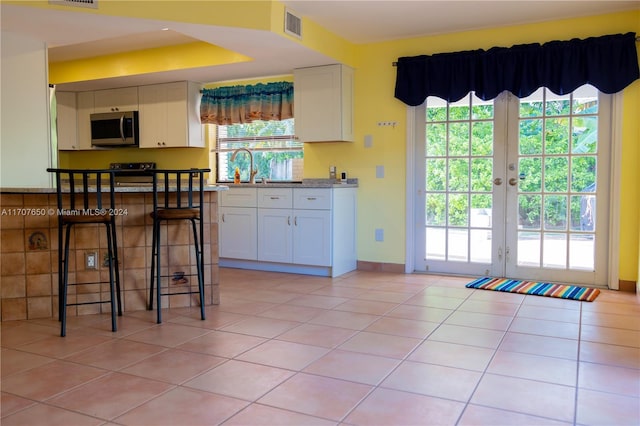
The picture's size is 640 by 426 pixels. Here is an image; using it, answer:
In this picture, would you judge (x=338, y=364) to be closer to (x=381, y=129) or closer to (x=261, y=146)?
(x=381, y=129)

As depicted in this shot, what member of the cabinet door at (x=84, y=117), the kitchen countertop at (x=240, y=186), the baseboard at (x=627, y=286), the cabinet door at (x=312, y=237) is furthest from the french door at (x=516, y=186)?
the cabinet door at (x=84, y=117)

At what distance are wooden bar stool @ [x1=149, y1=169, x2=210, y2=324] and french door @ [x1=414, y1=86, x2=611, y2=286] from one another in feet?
7.87

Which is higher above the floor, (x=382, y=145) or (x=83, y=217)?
(x=382, y=145)

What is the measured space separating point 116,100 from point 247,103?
180cm

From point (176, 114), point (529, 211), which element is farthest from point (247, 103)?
point (529, 211)

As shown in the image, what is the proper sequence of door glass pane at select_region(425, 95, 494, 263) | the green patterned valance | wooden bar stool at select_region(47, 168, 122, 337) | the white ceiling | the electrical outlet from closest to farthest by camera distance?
1. wooden bar stool at select_region(47, 168, 122, 337)
2. the electrical outlet
3. the white ceiling
4. door glass pane at select_region(425, 95, 494, 263)
5. the green patterned valance

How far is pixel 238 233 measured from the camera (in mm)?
5523

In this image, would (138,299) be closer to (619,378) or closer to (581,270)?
(619,378)

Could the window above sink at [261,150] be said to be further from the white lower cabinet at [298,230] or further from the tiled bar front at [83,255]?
the tiled bar front at [83,255]

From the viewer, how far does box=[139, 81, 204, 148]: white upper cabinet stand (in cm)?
605

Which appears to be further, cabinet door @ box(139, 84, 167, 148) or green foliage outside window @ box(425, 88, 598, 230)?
cabinet door @ box(139, 84, 167, 148)

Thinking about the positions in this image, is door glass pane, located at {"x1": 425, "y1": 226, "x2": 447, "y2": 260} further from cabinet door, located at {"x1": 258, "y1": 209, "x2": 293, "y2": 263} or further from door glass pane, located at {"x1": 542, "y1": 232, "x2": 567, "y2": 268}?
cabinet door, located at {"x1": 258, "y1": 209, "x2": 293, "y2": 263}

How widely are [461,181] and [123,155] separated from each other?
443 centimetres

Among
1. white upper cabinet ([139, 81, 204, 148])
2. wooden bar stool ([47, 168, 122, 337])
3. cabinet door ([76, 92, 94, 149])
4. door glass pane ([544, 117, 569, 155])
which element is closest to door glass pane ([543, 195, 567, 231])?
door glass pane ([544, 117, 569, 155])
